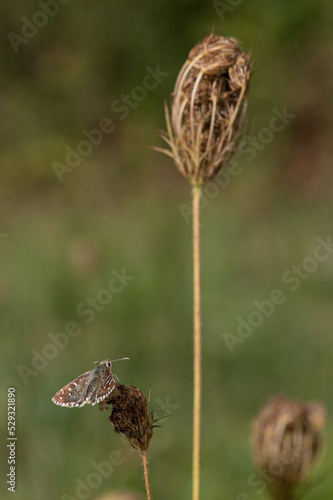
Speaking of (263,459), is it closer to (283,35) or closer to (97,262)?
(97,262)

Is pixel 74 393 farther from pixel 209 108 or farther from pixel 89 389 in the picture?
pixel 209 108

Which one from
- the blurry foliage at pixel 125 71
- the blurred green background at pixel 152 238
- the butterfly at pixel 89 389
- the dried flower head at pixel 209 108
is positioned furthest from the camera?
the blurry foliage at pixel 125 71

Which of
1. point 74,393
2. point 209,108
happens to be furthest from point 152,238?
point 74,393

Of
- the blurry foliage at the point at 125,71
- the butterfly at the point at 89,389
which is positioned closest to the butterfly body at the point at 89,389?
the butterfly at the point at 89,389

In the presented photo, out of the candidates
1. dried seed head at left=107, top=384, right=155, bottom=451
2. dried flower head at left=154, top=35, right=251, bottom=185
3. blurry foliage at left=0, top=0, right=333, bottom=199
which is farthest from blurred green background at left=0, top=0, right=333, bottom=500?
dried seed head at left=107, top=384, right=155, bottom=451

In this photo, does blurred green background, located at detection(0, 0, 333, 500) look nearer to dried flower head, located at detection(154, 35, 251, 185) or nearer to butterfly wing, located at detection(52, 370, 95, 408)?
dried flower head, located at detection(154, 35, 251, 185)

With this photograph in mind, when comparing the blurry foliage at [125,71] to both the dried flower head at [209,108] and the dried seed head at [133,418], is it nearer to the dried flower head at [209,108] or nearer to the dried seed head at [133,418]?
the dried flower head at [209,108]

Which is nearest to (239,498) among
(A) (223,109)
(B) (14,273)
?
(A) (223,109)

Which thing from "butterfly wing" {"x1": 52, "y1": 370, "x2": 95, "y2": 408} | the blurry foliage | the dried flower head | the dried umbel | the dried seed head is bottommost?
the dried umbel
